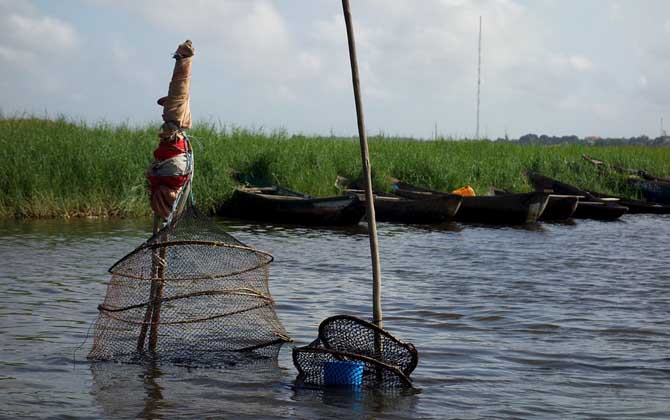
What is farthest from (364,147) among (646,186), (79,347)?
(646,186)

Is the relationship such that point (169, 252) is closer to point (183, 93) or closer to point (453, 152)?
point (183, 93)

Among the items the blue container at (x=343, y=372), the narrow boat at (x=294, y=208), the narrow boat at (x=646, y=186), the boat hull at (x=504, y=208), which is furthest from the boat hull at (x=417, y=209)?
the blue container at (x=343, y=372)

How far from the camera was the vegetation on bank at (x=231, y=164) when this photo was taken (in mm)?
15656

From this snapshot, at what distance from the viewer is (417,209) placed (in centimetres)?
1797

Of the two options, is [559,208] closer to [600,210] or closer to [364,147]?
[600,210]

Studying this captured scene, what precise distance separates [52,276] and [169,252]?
14.7 feet

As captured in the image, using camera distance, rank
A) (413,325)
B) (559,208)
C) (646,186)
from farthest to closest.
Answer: (646,186)
(559,208)
(413,325)

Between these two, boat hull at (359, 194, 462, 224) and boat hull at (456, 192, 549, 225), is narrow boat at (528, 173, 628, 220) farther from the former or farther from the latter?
boat hull at (359, 194, 462, 224)

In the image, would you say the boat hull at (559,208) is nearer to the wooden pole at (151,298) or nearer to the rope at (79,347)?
the rope at (79,347)

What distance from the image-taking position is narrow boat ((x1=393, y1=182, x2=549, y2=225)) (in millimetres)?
18531

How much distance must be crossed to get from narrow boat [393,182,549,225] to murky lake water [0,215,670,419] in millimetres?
2531

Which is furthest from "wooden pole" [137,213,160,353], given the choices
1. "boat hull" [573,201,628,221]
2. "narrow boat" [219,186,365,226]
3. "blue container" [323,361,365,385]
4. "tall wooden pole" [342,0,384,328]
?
"boat hull" [573,201,628,221]

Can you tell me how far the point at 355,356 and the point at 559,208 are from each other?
1485 centimetres

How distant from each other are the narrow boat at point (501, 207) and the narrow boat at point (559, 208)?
3.14ft
